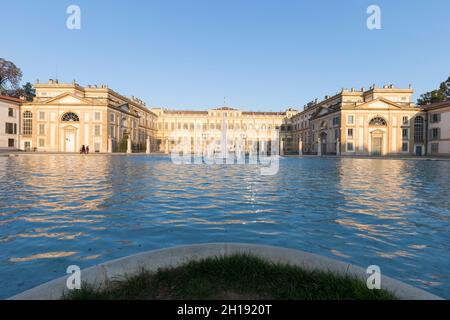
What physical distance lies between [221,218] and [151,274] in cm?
396

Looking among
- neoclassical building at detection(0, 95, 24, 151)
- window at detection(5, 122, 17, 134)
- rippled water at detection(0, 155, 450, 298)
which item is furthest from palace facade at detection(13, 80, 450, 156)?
rippled water at detection(0, 155, 450, 298)

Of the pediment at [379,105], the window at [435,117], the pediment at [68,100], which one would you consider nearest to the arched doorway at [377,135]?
the pediment at [379,105]

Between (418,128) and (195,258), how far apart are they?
2504 inches

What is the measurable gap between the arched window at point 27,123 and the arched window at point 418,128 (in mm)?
74601

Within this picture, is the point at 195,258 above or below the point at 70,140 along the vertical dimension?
below

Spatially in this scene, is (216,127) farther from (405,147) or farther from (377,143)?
(405,147)

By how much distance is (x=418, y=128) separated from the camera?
54.0 m

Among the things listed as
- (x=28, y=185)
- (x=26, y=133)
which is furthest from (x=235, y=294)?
(x=26, y=133)

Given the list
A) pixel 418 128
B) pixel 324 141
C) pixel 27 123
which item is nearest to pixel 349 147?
pixel 324 141

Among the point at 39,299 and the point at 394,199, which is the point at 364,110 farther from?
the point at 39,299

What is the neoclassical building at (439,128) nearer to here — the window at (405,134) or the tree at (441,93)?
the window at (405,134)

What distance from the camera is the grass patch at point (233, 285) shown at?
2.55 meters

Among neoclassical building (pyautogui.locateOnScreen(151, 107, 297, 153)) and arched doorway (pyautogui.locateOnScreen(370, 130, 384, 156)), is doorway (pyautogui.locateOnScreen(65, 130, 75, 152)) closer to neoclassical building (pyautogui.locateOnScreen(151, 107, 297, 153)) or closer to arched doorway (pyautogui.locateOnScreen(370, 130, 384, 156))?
neoclassical building (pyautogui.locateOnScreen(151, 107, 297, 153))

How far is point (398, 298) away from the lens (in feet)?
7.96
